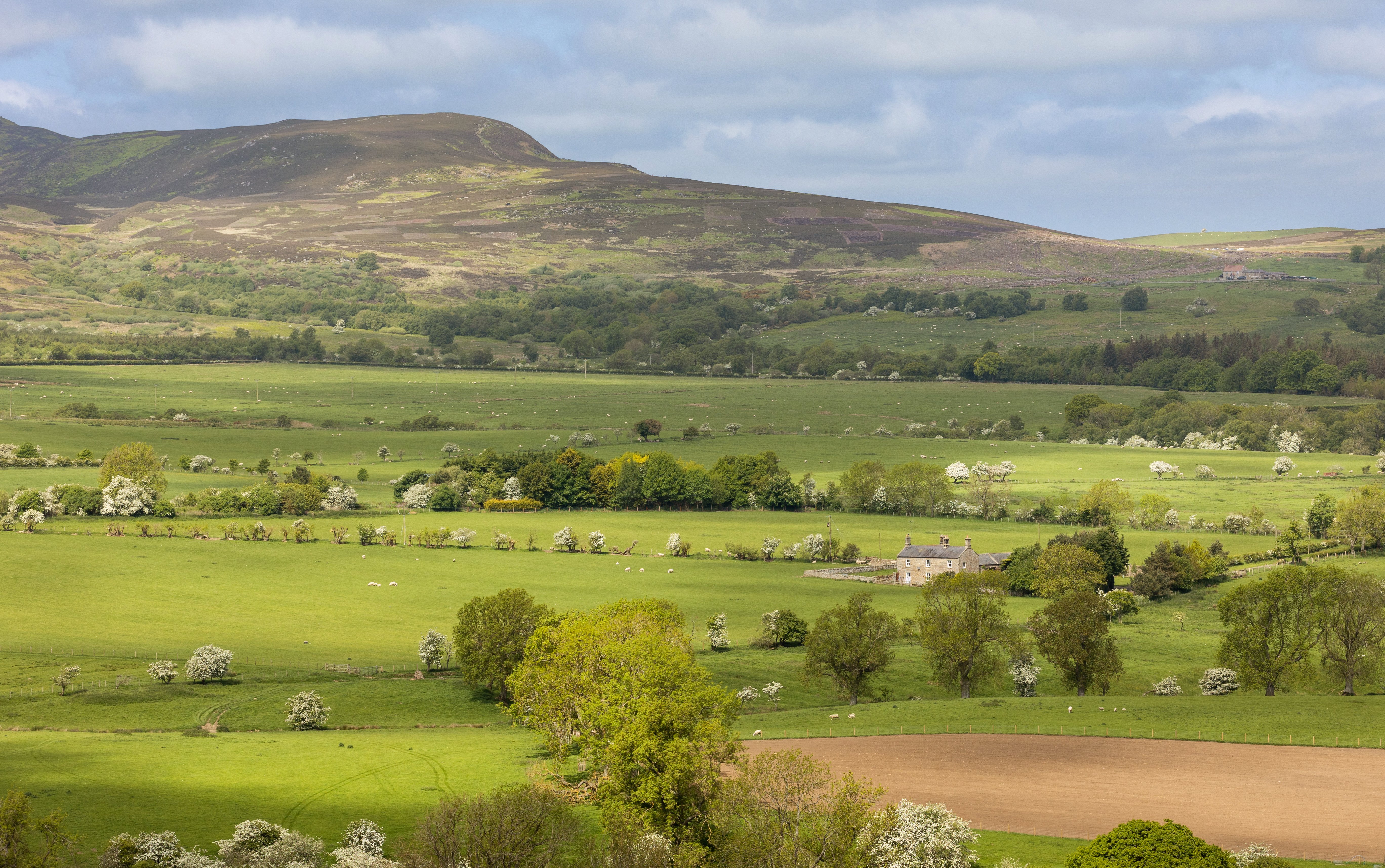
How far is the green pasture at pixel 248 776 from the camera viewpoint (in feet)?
139

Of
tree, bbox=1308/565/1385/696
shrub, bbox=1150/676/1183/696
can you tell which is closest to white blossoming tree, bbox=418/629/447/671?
shrub, bbox=1150/676/1183/696

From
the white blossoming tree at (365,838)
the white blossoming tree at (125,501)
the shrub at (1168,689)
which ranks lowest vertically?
the shrub at (1168,689)

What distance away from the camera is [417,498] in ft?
356

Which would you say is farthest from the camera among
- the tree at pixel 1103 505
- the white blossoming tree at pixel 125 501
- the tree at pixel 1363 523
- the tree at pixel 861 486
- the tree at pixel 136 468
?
the tree at pixel 861 486

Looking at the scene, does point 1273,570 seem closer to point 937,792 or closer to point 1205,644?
point 1205,644

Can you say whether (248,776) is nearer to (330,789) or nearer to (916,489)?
(330,789)

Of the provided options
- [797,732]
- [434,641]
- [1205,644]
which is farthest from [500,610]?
[1205,644]

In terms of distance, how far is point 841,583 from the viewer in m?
89.5

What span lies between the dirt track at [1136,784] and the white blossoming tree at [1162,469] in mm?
84318

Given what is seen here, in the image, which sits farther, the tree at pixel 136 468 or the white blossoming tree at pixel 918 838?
the tree at pixel 136 468

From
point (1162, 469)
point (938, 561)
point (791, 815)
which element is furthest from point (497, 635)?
point (1162, 469)

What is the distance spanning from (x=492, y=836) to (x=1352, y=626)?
46.9 meters

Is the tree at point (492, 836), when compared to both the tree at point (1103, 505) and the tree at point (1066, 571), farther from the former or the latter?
the tree at point (1103, 505)

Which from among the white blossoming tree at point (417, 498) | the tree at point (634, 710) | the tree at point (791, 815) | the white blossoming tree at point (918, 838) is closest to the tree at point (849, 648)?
the tree at point (634, 710)
